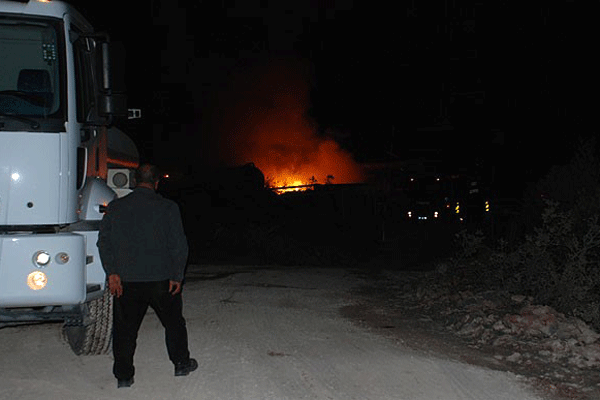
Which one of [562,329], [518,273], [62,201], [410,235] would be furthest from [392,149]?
[62,201]

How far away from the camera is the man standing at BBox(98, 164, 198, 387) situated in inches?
215

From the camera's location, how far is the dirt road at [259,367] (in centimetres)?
554

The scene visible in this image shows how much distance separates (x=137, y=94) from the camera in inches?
1334

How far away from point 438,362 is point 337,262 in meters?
14.3

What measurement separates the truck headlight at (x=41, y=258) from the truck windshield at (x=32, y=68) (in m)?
1.04

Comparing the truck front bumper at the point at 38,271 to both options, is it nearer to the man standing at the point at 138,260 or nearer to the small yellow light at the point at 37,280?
the small yellow light at the point at 37,280

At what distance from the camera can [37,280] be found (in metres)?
5.31

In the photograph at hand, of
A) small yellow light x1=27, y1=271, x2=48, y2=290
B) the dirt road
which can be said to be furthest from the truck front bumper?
the dirt road

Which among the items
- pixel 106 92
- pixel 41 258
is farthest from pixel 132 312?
pixel 106 92

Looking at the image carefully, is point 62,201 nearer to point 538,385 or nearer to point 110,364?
point 110,364

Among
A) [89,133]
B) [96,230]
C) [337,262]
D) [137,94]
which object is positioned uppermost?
[137,94]

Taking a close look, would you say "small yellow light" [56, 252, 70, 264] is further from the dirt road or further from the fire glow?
the fire glow

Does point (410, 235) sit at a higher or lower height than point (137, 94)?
lower

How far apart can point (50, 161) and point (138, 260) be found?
3.49 feet
